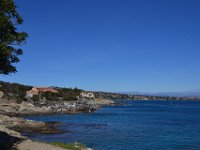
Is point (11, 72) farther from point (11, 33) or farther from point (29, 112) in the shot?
point (29, 112)

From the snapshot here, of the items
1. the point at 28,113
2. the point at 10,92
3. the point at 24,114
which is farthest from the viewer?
the point at 10,92

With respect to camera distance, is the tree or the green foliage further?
the green foliage

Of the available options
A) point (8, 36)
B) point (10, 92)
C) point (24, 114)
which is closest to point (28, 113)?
point (24, 114)

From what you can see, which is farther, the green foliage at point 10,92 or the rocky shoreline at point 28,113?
the green foliage at point 10,92

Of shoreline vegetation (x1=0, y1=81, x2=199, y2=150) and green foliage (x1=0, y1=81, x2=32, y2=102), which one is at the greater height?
green foliage (x1=0, y1=81, x2=32, y2=102)

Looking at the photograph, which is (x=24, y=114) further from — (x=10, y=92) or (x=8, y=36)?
(x=8, y=36)

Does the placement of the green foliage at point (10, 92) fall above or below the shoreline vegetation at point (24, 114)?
above

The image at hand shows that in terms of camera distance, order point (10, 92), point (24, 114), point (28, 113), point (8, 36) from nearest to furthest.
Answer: point (8, 36)
point (24, 114)
point (28, 113)
point (10, 92)

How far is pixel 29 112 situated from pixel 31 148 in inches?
3778

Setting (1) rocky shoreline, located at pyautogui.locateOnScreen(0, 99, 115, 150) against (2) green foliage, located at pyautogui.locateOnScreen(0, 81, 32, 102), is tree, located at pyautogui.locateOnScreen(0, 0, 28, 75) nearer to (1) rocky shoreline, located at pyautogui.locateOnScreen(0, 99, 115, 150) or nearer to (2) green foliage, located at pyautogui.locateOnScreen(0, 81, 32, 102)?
(1) rocky shoreline, located at pyautogui.locateOnScreen(0, 99, 115, 150)

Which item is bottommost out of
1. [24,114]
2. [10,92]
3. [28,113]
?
[24,114]

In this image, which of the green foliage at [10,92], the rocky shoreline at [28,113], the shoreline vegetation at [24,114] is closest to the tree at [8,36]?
the shoreline vegetation at [24,114]

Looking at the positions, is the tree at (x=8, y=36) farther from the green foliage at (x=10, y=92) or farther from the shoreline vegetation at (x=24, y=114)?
the green foliage at (x=10, y=92)

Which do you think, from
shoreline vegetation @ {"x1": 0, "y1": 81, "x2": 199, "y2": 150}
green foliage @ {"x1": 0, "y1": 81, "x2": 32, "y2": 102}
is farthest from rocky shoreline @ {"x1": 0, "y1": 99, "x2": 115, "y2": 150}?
green foliage @ {"x1": 0, "y1": 81, "x2": 32, "y2": 102}
